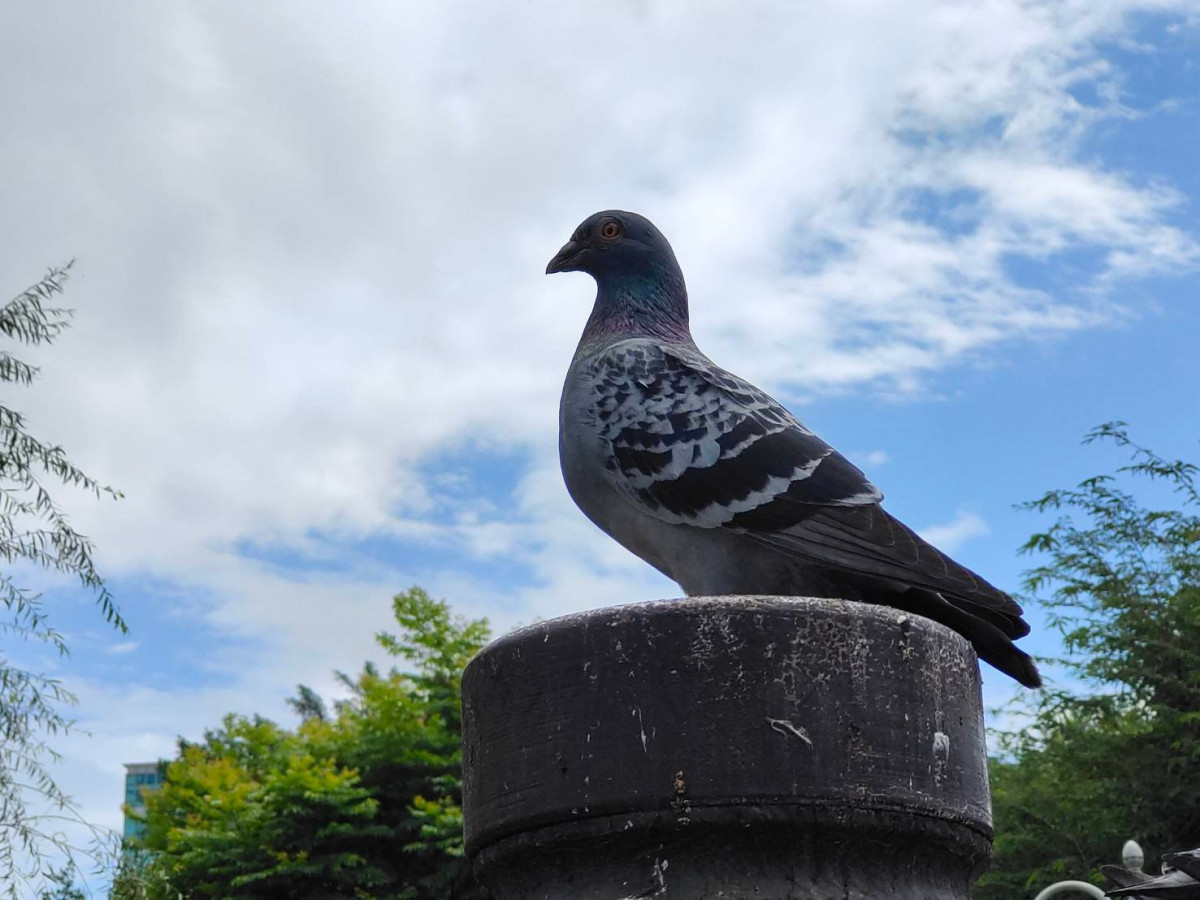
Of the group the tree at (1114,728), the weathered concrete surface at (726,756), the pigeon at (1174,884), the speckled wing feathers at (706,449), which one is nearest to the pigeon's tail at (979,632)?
the speckled wing feathers at (706,449)

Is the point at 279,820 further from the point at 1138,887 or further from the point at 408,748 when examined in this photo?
the point at 1138,887

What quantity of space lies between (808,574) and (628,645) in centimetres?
91

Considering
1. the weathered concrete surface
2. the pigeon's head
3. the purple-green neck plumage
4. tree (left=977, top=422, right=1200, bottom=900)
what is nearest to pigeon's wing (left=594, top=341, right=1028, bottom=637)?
the purple-green neck plumage

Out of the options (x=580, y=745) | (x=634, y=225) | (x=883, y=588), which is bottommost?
(x=580, y=745)

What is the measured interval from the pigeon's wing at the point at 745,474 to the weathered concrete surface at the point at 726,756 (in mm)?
491

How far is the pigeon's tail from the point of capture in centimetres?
364

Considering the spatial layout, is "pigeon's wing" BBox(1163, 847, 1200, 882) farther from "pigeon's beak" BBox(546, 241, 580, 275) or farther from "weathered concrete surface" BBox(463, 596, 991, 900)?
"pigeon's beak" BBox(546, 241, 580, 275)

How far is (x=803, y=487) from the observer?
3.88 m

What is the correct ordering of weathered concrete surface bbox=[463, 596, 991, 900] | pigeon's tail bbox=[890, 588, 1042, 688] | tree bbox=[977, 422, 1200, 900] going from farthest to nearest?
1. tree bbox=[977, 422, 1200, 900]
2. pigeon's tail bbox=[890, 588, 1042, 688]
3. weathered concrete surface bbox=[463, 596, 991, 900]

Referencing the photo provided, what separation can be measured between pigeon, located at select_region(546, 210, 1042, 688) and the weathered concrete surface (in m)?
0.50

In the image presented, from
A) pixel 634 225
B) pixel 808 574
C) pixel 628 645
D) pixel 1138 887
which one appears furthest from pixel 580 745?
pixel 1138 887

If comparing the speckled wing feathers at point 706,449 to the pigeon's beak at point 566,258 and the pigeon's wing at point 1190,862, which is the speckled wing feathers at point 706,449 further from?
the pigeon's wing at point 1190,862

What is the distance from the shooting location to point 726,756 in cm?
296

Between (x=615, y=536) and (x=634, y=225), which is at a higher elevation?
(x=634, y=225)
